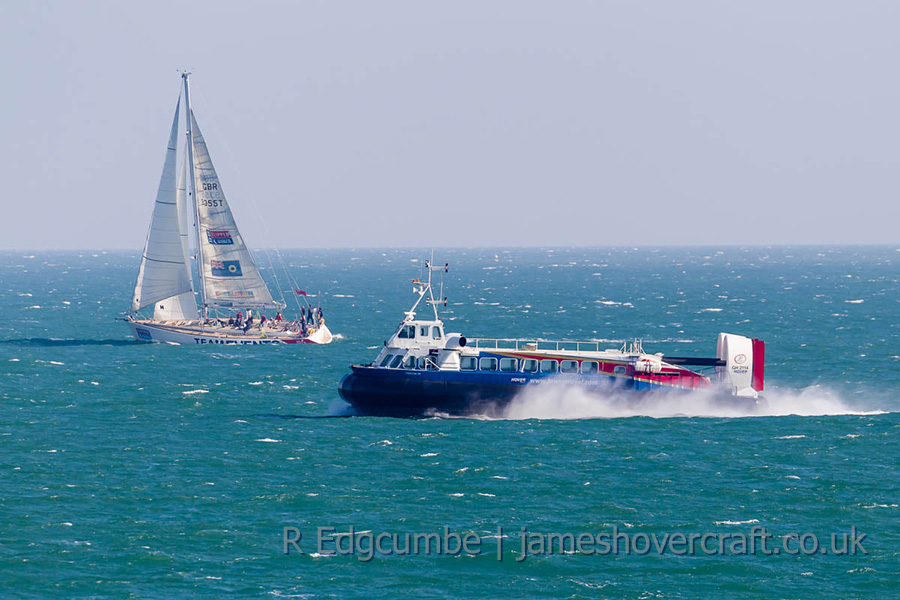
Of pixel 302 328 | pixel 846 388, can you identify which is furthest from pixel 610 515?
pixel 302 328

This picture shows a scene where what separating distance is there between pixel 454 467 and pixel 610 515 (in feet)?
28.8

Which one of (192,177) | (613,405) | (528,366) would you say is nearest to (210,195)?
(192,177)

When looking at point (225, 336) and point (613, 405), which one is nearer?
point (613, 405)

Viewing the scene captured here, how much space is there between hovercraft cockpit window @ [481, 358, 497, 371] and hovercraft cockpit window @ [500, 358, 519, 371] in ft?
1.16

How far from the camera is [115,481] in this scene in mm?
43250

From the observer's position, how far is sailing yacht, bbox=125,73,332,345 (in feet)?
302

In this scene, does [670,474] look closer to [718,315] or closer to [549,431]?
[549,431]

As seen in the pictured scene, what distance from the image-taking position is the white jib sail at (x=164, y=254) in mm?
93188

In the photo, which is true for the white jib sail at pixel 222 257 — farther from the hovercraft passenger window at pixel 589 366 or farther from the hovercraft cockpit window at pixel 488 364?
the hovercraft passenger window at pixel 589 366

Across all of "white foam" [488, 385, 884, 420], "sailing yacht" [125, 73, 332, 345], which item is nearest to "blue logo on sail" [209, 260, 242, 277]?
"sailing yacht" [125, 73, 332, 345]

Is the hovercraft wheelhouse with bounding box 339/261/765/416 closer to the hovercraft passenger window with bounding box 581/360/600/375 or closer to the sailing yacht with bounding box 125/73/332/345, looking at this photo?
the hovercraft passenger window with bounding box 581/360/600/375

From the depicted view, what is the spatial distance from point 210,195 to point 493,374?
4671 cm

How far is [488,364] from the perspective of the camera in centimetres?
5575

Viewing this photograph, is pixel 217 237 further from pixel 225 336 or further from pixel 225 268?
pixel 225 336
